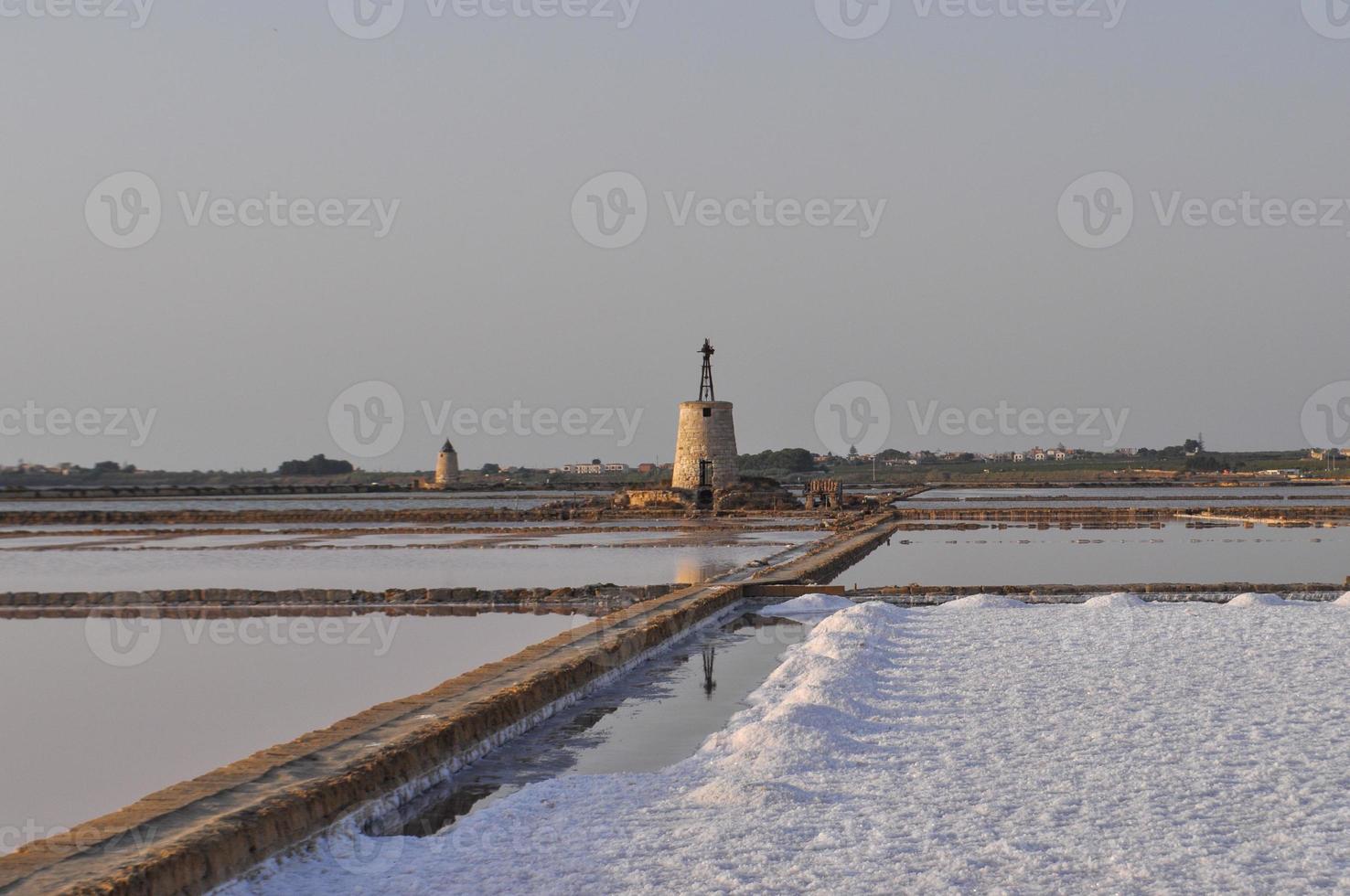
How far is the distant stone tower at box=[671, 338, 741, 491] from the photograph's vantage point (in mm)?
37844

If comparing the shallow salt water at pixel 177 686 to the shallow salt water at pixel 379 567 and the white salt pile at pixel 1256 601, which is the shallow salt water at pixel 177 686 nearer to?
the shallow salt water at pixel 379 567

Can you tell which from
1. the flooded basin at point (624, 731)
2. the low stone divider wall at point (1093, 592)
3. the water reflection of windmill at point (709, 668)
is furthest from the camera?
the low stone divider wall at point (1093, 592)

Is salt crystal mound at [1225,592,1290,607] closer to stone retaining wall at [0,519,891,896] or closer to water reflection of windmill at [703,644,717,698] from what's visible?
water reflection of windmill at [703,644,717,698]

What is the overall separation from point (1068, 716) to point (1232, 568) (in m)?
12.9

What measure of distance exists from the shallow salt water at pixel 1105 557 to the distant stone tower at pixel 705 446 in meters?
9.62

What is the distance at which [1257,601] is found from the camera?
12828 mm

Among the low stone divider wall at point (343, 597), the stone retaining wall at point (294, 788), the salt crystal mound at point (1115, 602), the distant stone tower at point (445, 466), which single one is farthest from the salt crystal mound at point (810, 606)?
the distant stone tower at point (445, 466)

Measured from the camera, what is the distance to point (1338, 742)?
6.43m

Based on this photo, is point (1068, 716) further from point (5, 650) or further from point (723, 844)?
point (5, 650)

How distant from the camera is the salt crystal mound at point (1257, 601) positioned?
1262cm

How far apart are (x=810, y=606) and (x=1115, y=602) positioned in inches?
114

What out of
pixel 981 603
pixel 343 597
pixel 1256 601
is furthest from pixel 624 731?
pixel 343 597

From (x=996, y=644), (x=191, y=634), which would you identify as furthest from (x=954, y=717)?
(x=191, y=634)

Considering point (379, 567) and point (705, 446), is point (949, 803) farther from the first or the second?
point (705, 446)
